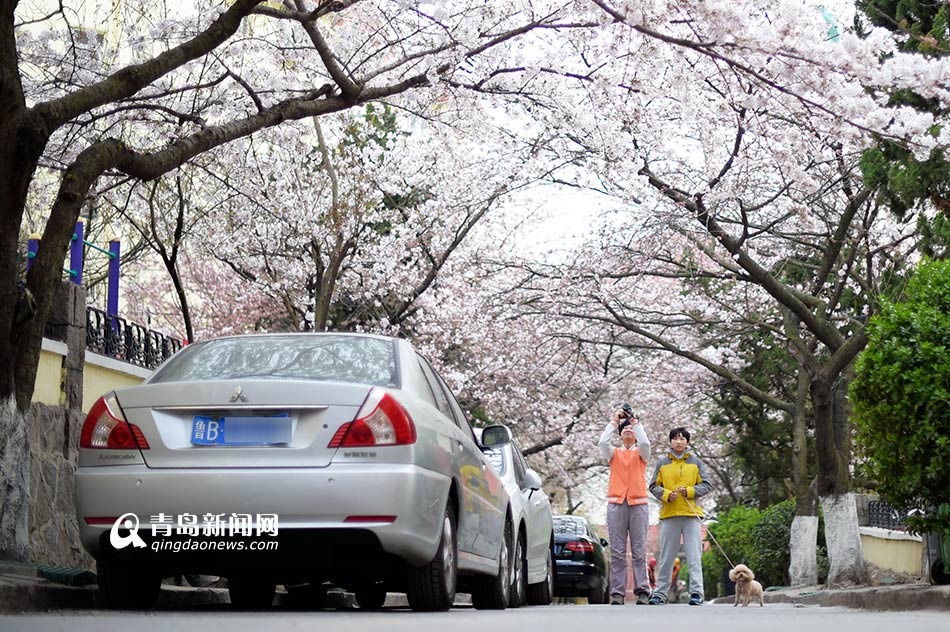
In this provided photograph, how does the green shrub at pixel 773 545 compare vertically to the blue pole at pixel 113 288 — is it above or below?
below

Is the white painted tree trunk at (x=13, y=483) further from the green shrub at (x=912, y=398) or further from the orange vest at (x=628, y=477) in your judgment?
the orange vest at (x=628, y=477)

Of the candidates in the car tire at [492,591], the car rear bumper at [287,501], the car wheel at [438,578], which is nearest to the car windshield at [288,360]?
the car rear bumper at [287,501]

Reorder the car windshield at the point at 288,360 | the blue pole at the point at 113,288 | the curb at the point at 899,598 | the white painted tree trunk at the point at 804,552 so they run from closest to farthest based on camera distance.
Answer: the car windshield at the point at 288,360, the curb at the point at 899,598, the blue pole at the point at 113,288, the white painted tree trunk at the point at 804,552

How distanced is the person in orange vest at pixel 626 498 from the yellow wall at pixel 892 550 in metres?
5.01

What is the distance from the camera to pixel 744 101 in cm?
1211

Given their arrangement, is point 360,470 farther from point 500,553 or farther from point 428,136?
point 428,136

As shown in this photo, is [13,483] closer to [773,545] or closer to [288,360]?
[288,360]

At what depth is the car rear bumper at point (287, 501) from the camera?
6.30 m

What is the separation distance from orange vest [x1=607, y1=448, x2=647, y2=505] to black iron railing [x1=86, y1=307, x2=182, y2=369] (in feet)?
15.7

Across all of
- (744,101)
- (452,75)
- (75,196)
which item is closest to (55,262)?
(75,196)

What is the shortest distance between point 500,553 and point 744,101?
5.35m

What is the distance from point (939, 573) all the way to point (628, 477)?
3980 mm

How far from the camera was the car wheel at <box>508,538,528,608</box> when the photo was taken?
9.75m

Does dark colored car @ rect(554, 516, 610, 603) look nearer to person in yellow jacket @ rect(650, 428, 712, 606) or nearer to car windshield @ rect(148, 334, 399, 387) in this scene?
person in yellow jacket @ rect(650, 428, 712, 606)
